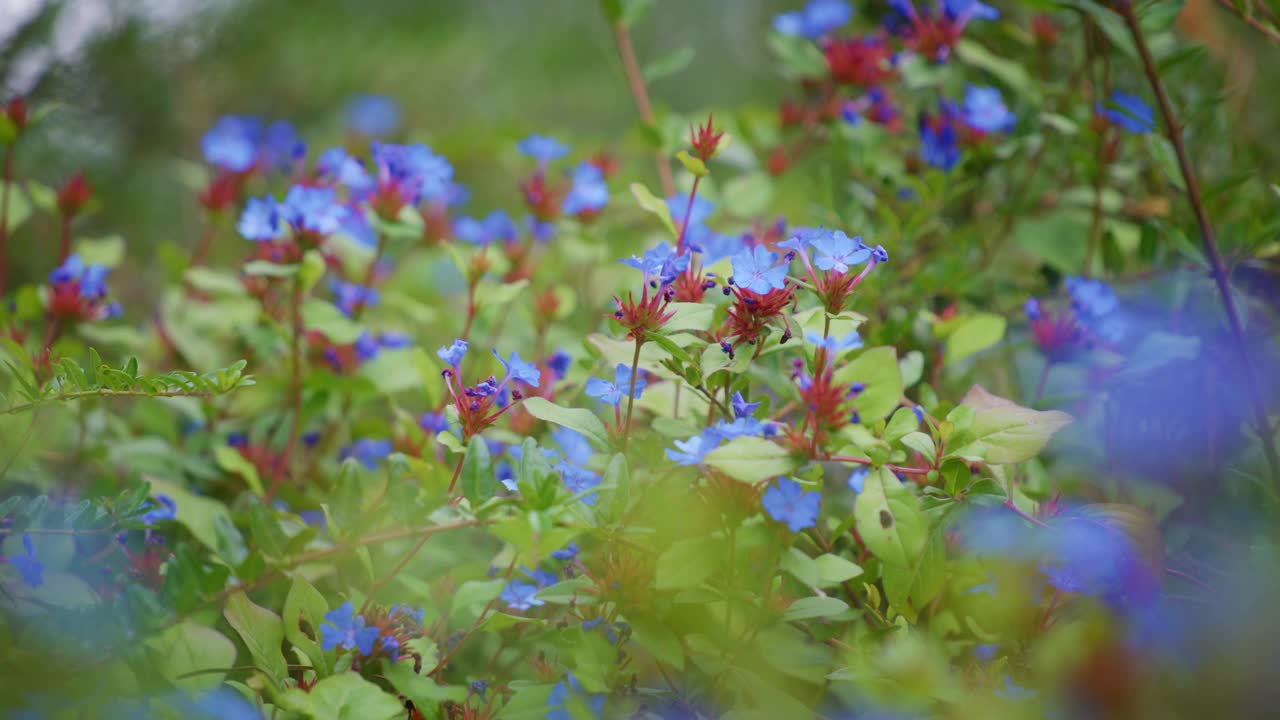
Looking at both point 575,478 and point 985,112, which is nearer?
point 575,478

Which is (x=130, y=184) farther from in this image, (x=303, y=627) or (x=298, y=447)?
(x=303, y=627)

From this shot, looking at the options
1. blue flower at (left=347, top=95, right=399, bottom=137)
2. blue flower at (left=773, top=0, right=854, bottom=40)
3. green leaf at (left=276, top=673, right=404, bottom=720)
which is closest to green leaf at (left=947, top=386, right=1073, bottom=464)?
green leaf at (left=276, top=673, right=404, bottom=720)

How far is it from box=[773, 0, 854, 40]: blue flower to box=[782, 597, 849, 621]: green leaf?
0.90 m

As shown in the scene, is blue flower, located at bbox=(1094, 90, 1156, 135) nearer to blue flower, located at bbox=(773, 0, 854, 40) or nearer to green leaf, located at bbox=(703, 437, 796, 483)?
blue flower, located at bbox=(773, 0, 854, 40)

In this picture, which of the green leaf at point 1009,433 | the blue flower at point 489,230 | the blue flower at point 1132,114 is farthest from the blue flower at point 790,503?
the blue flower at point 489,230

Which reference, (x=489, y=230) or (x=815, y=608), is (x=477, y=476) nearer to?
(x=815, y=608)

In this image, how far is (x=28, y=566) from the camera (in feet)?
2.53

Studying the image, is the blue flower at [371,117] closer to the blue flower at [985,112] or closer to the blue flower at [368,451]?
the blue flower at [368,451]

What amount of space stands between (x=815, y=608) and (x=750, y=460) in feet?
0.54

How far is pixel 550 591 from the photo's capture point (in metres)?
0.71

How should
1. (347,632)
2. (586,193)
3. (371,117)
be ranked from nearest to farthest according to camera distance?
(347,632), (586,193), (371,117)

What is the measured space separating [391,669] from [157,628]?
189mm

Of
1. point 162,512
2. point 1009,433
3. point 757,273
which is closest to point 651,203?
point 757,273

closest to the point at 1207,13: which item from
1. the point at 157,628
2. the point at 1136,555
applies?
the point at 1136,555
